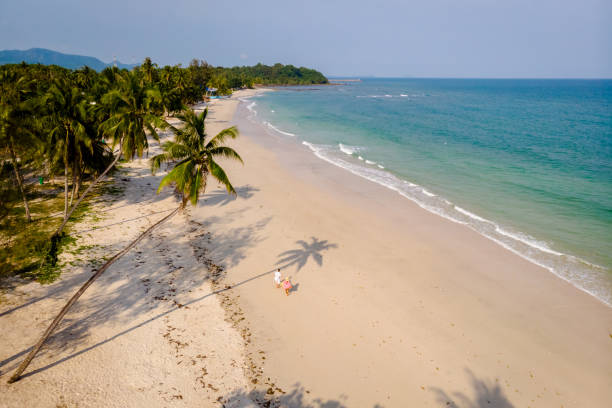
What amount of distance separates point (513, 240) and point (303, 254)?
1275 cm

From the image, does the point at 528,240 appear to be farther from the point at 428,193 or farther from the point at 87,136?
the point at 87,136

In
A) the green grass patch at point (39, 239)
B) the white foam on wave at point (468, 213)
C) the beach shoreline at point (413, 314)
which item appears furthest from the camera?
the white foam on wave at point (468, 213)

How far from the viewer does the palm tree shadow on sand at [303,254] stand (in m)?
16.5

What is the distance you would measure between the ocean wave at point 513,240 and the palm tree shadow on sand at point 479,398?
27.5 feet

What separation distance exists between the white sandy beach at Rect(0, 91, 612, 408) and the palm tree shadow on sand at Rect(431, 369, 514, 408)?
0.12 feet

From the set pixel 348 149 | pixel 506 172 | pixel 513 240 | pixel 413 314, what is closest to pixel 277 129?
pixel 348 149

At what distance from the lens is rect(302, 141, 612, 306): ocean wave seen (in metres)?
15.6

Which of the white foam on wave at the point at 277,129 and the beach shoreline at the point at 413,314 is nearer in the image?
the beach shoreline at the point at 413,314

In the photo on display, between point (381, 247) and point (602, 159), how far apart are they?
36873 mm

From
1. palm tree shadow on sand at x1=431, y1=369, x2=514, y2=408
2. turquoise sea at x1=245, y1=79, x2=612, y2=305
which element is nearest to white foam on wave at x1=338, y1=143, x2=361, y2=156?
turquoise sea at x1=245, y1=79, x2=612, y2=305

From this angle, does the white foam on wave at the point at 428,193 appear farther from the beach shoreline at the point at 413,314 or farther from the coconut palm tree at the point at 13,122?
the coconut palm tree at the point at 13,122

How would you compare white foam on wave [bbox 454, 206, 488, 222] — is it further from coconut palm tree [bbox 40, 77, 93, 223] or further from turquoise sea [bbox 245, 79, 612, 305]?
coconut palm tree [bbox 40, 77, 93, 223]

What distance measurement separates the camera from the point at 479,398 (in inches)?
392

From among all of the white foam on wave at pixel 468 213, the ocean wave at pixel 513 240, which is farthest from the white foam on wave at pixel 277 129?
the white foam on wave at pixel 468 213
